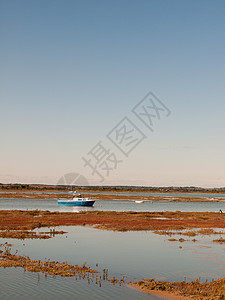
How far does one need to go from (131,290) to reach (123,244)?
16.8 meters

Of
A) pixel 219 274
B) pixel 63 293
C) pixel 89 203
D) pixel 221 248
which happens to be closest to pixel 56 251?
pixel 63 293

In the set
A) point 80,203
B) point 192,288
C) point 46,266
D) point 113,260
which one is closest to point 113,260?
point 113,260

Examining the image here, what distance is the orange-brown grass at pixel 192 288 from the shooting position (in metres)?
20.7

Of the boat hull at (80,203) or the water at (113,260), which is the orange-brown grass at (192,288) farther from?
the boat hull at (80,203)

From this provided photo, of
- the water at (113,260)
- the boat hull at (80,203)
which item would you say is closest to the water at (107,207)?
the boat hull at (80,203)

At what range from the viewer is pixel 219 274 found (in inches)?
1043

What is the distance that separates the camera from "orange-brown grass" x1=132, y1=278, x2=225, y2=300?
20728 mm

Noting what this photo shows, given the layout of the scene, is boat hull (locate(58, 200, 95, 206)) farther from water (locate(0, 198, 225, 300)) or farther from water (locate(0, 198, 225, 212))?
water (locate(0, 198, 225, 300))

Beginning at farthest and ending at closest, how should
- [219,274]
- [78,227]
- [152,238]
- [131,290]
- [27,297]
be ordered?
1. [78,227]
2. [152,238]
3. [219,274]
4. [131,290]
5. [27,297]

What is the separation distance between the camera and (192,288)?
22.2m

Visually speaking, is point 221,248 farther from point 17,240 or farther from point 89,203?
point 89,203

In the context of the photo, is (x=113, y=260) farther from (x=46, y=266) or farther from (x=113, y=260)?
(x=46, y=266)

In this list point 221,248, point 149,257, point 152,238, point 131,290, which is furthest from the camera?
point 152,238

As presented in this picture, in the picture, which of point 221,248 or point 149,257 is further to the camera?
point 221,248
